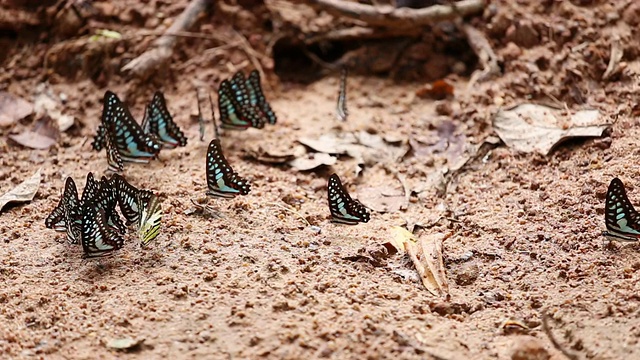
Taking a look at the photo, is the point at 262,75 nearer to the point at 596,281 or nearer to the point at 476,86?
the point at 476,86

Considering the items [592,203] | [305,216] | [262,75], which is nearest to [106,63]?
[262,75]

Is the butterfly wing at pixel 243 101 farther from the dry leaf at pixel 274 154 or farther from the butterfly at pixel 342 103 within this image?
the butterfly at pixel 342 103

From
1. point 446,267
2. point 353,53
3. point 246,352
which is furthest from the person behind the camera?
point 353,53

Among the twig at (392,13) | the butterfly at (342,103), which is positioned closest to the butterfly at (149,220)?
the butterfly at (342,103)

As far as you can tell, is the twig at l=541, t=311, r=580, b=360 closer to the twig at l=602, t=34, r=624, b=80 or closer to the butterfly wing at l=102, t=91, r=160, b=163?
the twig at l=602, t=34, r=624, b=80

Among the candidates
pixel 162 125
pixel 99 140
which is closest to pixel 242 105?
pixel 162 125
